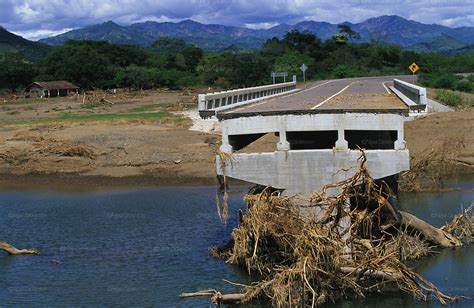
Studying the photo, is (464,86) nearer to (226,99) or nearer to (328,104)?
(328,104)

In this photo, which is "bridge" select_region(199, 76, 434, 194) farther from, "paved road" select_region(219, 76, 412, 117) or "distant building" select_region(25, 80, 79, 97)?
"distant building" select_region(25, 80, 79, 97)

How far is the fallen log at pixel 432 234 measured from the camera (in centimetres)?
1998

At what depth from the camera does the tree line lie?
79938 millimetres

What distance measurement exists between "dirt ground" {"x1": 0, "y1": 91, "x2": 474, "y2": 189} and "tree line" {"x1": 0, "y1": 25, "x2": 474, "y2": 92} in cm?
2987

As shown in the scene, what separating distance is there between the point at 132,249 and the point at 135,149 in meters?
17.8

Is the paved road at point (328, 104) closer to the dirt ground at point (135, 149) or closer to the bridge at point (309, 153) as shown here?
the bridge at point (309, 153)

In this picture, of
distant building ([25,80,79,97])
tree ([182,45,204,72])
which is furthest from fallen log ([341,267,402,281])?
tree ([182,45,204,72])

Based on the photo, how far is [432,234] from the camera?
2014 cm

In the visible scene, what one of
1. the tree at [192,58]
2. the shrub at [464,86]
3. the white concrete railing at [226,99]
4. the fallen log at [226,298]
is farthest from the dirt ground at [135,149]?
the tree at [192,58]

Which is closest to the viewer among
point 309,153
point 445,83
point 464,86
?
point 309,153

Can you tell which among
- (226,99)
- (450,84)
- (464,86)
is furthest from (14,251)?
(450,84)

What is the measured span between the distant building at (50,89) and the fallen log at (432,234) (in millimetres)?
71987

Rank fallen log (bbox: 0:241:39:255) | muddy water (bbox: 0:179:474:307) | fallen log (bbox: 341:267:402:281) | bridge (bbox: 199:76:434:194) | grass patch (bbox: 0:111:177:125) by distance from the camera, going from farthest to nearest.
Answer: grass patch (bbox: 0:111:177:125), fallen log (bbox: 0:241:39:255), muddy water (bbox: 0:179:474:307), bridge (bbox: 199:76:434:194), fallen log (bbox: 341:267:402:281)

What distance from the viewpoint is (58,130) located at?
43.9 metres
